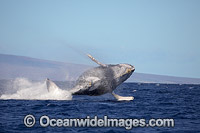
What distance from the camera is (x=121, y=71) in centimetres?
2472

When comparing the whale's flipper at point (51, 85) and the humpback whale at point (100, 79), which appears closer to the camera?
the humpback whale at point (100, 79)

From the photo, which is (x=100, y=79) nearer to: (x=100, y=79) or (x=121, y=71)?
(x=100, y=79)

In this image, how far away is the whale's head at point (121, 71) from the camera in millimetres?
24547

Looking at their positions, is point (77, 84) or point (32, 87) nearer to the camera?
point (77, 84)

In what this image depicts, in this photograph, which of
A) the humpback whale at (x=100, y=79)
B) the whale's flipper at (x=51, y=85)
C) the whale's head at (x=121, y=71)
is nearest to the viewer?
the humpback whale at (x=100, y=79)

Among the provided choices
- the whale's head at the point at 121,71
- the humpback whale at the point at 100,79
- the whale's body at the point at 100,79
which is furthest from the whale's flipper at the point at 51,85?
the whale's head at the point at 121,71

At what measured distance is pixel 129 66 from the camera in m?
25.2

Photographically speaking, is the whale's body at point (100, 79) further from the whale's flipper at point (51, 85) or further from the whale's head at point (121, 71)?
the whale's flipper at point (51, 85)

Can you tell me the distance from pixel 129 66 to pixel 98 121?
957 cm

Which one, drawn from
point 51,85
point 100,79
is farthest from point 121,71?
point 51,85

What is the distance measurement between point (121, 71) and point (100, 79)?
199 cm

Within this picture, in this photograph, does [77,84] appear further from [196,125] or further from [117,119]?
[196,125]

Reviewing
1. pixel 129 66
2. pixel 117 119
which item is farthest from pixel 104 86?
pixel 117 119

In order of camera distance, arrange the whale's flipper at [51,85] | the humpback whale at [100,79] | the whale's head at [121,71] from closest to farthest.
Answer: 1. the humpback whale at [100,79]
2. the whale's head at [121,71]
3. the whale's flipper at [51,85]
